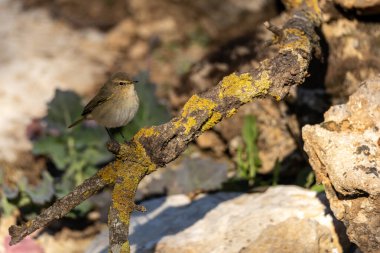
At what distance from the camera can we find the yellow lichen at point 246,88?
521cm

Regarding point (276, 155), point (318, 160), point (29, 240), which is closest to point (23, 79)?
point (29, 240)

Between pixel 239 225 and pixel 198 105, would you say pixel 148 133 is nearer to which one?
pixel 198 105

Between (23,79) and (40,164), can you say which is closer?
(40,164)

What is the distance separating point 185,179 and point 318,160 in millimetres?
2338

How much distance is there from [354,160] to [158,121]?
10.8 ft

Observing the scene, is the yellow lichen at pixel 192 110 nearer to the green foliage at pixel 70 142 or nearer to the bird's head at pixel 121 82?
the bird's head at pixel 121 82

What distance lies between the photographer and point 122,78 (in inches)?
246

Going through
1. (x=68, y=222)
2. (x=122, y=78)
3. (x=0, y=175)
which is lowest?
(x=68, y=222)

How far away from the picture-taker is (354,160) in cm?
500

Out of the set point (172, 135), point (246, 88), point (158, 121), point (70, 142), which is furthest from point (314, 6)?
point (70, 142)

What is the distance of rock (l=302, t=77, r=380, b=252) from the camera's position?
16.2 ft

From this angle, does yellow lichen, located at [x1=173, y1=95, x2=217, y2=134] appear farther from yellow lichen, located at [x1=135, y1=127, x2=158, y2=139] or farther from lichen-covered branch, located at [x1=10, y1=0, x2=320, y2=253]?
yellow lichen, located at [x1=135, y1=127, x2=158, y2=139]

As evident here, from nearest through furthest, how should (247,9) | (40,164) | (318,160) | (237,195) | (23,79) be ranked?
(318,160) < (237,195) < (40,164) < (23,79) < (247,9)

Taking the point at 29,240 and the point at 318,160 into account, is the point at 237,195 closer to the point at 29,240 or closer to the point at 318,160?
the point at 318,160
